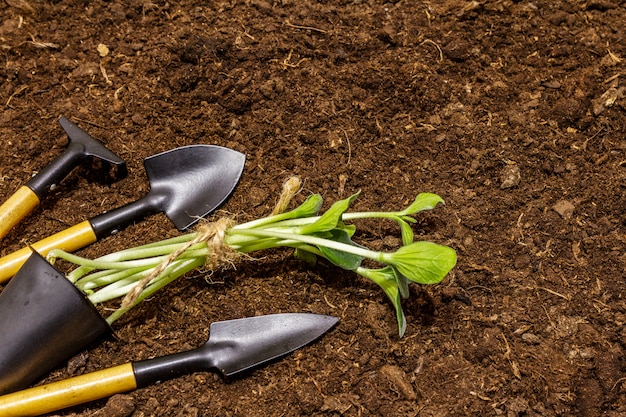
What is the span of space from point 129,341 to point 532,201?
102 cm

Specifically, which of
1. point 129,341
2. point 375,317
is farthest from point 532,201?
point 129,341

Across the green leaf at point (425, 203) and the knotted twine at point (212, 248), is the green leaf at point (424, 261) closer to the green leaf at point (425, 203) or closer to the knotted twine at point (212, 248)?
the green leaf at point (425, 203)

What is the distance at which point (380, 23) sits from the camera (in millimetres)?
1792

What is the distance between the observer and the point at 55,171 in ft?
5.03

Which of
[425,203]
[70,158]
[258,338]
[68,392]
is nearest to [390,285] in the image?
[425,203]

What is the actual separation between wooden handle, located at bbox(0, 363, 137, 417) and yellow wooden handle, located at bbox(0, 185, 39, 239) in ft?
1.32

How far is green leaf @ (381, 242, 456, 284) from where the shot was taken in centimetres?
125

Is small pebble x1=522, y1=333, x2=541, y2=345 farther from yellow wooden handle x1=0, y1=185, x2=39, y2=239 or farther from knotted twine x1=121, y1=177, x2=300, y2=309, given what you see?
yellow wooden handle x1=0, y1=185, x2=39, y2=239

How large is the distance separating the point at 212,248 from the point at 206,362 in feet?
0.81

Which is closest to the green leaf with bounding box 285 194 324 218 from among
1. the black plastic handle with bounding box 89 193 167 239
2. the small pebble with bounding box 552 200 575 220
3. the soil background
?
the soil background

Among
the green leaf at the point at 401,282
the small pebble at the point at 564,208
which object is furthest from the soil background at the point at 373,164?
the green leaf at the point at 401,282

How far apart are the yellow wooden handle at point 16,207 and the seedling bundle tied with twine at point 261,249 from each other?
0.60 ft

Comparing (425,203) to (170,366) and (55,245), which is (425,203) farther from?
(55,245)

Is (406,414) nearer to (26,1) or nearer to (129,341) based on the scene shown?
(129,341)
